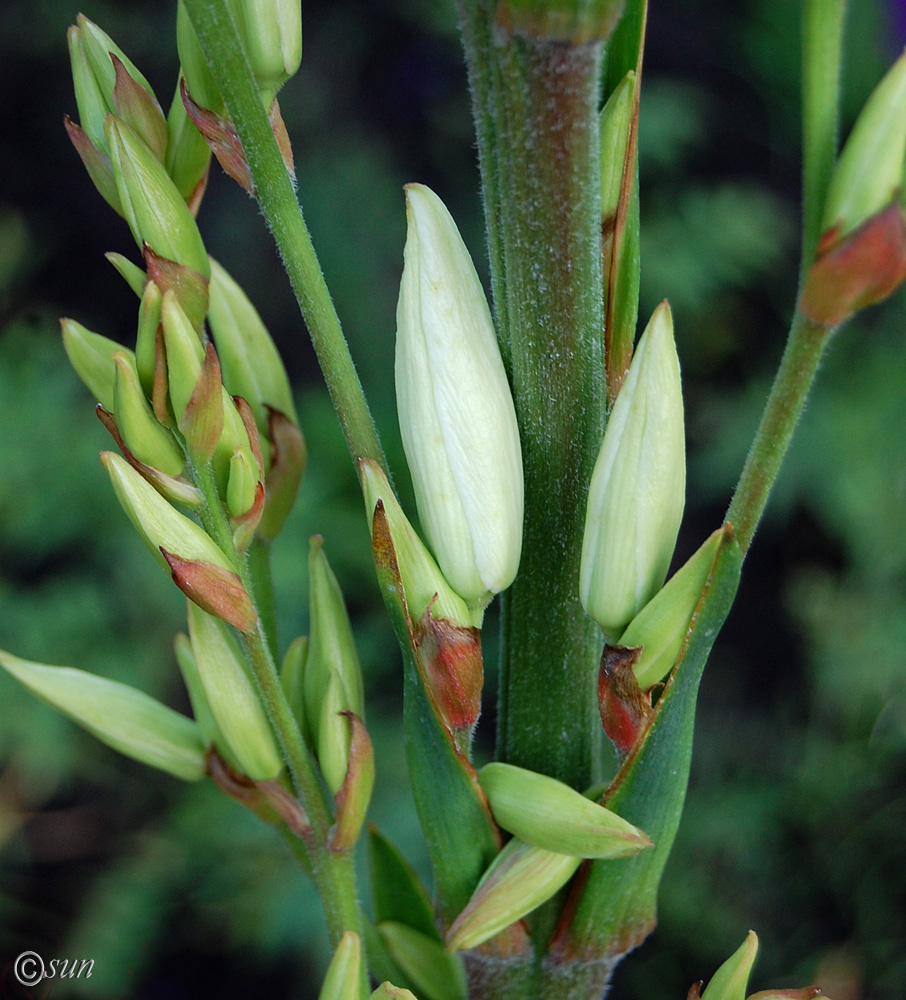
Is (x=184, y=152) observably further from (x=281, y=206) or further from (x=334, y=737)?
(x=334, y=737)

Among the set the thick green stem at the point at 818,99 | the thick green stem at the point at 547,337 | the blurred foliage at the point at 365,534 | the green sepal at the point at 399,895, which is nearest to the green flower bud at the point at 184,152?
the thick green stem at the point at 547,337

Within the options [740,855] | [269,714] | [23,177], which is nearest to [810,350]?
[269,714]

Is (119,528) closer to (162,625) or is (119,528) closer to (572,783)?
(162,625)

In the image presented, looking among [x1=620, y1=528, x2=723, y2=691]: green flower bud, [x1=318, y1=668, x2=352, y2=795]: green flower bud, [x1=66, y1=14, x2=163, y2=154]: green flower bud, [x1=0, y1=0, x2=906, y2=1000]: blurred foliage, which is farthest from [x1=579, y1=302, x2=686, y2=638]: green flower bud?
[x1=0, y1=0, x2=906, y2=1000]: blurred foliage

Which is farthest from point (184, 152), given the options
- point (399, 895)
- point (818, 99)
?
point (399, 895)

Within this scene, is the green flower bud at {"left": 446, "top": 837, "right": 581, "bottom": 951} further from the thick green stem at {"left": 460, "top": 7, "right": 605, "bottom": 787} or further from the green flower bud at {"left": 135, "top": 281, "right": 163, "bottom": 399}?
the green flower bud at {"left": 135, "top": 281, "right": 163, "bottom": 399}

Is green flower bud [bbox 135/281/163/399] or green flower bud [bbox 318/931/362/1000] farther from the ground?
green flower bud [bbox 135/281/163/399]
